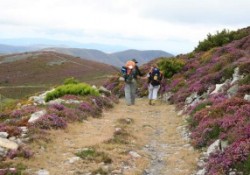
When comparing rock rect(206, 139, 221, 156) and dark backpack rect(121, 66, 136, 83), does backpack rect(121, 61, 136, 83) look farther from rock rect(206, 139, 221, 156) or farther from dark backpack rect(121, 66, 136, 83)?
rock rect(206, 139, 221, 156)

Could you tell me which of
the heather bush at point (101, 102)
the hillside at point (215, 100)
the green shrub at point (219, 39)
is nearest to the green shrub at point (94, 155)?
the hillside at point (215, 100)

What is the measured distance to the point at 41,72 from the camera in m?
118

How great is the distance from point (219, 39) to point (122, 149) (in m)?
28.9

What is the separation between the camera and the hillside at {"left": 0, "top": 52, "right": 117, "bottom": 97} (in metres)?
101

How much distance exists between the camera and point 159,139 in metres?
16.1

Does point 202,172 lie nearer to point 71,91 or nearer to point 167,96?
point 71,91

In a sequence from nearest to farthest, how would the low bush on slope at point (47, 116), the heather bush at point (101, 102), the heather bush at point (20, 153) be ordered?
the heather bush at point (20, 153)
the low bush on slope at point (47, 116)
the heather bush at point (101, 102)

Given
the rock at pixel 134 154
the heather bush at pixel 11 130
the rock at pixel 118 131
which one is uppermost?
the heather bush at pixel 11 130

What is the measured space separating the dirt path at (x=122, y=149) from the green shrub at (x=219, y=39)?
21598mm

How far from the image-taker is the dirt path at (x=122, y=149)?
1163 centimetres

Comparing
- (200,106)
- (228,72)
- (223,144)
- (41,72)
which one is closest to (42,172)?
(223,144)

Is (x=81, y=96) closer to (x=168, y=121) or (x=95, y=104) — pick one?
(x=95, y=104)

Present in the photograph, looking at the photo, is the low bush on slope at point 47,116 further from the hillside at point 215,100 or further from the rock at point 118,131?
the hillside at point 215,100

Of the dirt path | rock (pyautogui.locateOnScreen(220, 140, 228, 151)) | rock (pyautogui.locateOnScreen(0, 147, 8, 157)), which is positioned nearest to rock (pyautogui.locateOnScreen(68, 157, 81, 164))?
the dirt path
